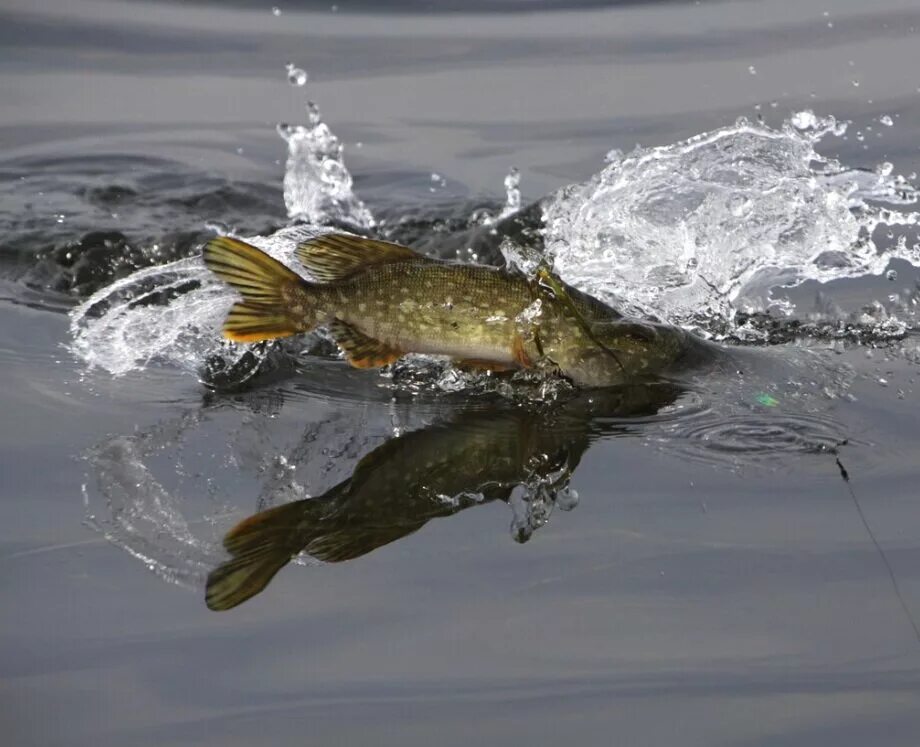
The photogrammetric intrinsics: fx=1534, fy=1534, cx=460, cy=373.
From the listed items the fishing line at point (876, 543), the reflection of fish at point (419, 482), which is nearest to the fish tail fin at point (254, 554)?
the reflection of fish at point (419, 482)

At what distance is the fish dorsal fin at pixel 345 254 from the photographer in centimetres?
508

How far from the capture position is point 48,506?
4410 millimetres

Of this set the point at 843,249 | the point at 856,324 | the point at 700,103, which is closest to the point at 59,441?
the point at 856,324

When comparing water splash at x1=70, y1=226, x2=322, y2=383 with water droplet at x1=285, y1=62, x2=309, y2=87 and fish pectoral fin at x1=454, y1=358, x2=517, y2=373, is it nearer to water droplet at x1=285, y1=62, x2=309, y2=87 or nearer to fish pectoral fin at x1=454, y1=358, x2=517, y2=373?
fish pectoral fin at x1=454, y1=358, x2=517, y2=373

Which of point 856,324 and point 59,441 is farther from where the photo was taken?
point 856,324

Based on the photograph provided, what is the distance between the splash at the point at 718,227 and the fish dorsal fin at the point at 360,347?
1.53 metres

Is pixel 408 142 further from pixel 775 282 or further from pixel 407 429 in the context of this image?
pixel 407 429

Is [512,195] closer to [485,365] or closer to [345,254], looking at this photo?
[485,365]

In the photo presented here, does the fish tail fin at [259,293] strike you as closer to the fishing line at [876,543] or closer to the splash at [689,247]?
the splash at [689,247]

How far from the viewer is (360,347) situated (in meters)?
5.15

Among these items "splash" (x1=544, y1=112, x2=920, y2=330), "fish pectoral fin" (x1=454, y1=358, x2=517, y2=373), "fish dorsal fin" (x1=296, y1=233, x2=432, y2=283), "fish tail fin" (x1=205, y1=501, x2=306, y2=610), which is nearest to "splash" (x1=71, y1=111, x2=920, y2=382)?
"splash" (x1=544, y1=112, x2=920, y2=330)

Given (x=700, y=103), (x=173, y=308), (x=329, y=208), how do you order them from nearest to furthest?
(x=173, y=308) < (x=329, y=208) < (x=700, y=103)

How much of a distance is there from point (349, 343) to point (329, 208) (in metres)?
3.11

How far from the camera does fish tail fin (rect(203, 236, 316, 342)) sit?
5.00 meters
